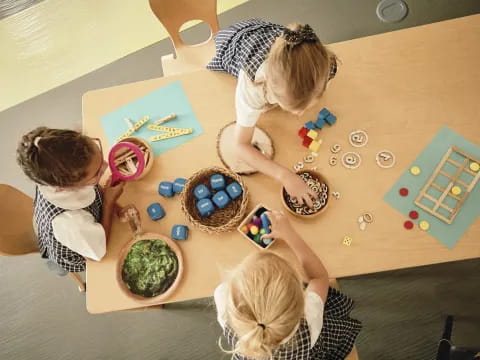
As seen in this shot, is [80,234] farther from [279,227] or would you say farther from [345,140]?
[345,140]

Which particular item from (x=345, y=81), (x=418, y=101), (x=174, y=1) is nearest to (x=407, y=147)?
(x=418, y=101)

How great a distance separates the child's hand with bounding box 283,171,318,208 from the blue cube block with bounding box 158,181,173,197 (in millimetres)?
367

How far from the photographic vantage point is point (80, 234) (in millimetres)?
1286

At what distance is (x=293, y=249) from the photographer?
4.13 ft

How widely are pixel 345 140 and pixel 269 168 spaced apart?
0.89 feet

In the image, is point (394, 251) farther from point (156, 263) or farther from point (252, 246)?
point (156, 263)

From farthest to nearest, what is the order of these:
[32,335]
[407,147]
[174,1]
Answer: [32,335], [174,1], [407,147]

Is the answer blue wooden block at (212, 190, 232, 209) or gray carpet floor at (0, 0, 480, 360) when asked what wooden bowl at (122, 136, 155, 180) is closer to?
blue wooden block at (212, 190, 232, 209)

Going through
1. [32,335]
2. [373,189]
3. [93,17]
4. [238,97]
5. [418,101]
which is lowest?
[32,335]

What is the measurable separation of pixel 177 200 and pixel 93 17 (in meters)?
1.70

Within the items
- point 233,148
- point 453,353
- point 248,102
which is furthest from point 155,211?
point 453,353

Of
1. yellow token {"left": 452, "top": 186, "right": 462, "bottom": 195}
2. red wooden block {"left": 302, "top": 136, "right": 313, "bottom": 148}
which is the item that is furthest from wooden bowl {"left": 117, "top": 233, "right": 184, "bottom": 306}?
yellow token {"left": 452, "top": 186, "right": 462, "bottom": 195}

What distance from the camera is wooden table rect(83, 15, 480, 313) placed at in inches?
50.3

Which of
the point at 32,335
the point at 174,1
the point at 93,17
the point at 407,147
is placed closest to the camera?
the point at 407,147
